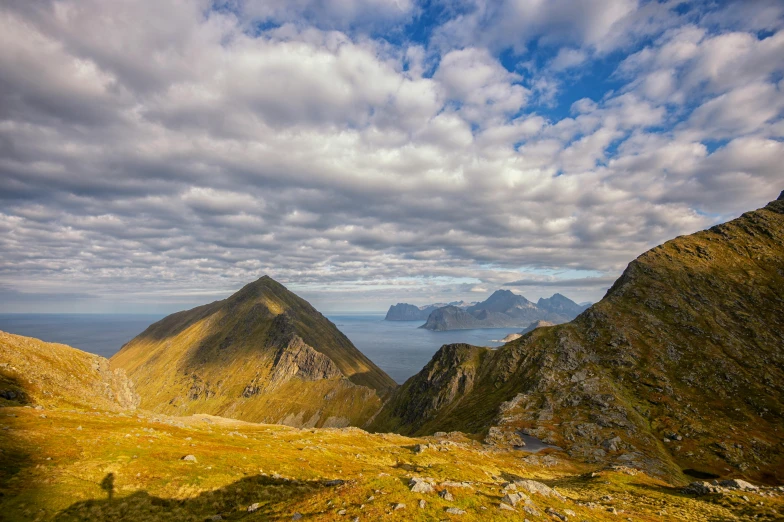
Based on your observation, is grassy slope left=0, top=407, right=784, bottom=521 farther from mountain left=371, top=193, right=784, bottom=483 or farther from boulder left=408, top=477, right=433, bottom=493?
mountain left=371, top=193, right=784, bottom=483

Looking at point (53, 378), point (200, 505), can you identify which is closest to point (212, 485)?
point (200, 505)

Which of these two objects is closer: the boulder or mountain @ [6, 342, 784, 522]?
mountain @ [6, 342, 784, 522]

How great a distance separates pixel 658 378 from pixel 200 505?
17056cm

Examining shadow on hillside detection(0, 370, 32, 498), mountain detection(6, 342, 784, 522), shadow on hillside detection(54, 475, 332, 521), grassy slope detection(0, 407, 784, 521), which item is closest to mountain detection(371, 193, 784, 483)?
mountain detection(6, 342, 784, 522)

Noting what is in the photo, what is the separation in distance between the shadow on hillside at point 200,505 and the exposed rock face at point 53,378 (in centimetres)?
5319

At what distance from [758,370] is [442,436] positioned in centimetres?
13505

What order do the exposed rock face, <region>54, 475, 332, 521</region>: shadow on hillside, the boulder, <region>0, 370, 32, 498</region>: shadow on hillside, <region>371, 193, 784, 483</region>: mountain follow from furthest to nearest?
<region>371, 193, 784, 483</region>: mountain → the exposed rock face → <region>0, 370, 32, 498</region>: shadow on hillside → the boulder → <region>54, 475, 332, 521</region>: shadow on hillside

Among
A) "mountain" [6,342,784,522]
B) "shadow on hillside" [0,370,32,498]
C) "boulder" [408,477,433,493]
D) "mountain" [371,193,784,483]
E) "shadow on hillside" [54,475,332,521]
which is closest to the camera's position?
"mountain" [6,342,784,522]

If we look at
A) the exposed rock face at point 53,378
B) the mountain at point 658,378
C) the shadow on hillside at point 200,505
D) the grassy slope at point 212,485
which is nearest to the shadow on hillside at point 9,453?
the grassy slope at point 212,485

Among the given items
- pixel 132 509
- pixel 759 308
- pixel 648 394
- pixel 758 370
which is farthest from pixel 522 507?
pixel 759 308

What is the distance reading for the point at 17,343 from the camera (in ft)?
299

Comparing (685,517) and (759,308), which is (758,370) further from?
(685,517)

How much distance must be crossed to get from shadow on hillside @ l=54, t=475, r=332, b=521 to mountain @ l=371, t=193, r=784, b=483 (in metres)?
99.5

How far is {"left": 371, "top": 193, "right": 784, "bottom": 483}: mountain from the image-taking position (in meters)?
108
